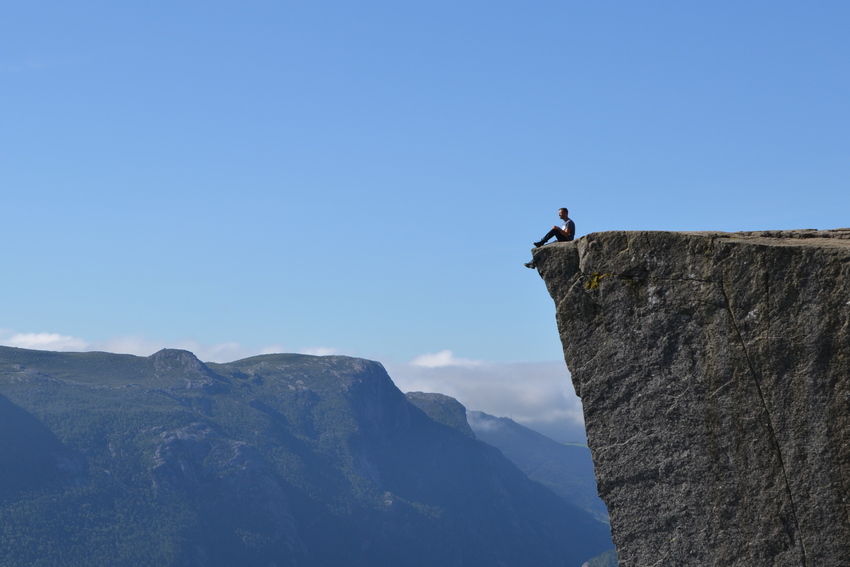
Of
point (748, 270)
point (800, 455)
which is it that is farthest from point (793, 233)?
point (800, 455)

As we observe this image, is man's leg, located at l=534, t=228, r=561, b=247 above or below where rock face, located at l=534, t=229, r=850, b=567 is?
above

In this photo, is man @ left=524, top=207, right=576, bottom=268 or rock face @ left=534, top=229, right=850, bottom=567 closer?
rock face @ left=534, top=229, right=850, bottom=567

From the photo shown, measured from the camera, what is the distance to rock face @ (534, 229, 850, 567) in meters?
14.2

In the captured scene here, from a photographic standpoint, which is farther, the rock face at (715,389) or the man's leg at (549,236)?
the man's leg at (549,236)

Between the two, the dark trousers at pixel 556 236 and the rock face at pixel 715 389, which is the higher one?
the dark trousers at pixel 556 236

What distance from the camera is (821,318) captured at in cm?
1409

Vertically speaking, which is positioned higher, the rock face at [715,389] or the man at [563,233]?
the man at [563,233]

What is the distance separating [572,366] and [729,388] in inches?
102

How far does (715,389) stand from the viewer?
14.8 m

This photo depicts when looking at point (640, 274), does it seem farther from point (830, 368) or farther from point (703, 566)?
point (703, 566)

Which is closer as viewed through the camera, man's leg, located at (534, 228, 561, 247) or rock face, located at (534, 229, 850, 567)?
rock face, located at (534, 229, 850, 567)

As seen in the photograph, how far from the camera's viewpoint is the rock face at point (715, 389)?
14211 millimetres

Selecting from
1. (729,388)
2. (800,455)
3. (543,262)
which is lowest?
(800,455)

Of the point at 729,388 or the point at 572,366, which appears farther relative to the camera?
the point at 572,366
